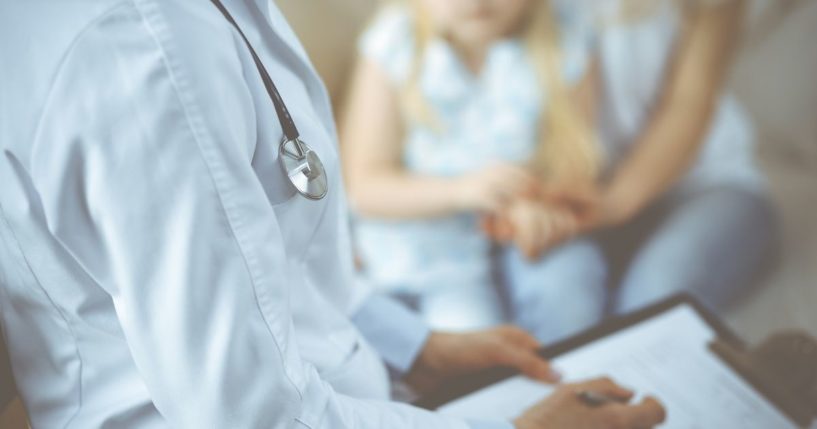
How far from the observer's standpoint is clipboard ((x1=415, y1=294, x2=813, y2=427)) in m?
0.53

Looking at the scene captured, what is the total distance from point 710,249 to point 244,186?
78 centimetres

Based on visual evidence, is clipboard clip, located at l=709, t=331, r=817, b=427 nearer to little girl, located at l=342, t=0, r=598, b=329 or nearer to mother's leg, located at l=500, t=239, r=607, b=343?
mother's leg, located at l=500, t=239, r=607, b=343

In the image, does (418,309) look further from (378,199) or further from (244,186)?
(244,186)

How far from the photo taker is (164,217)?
0.30 metres

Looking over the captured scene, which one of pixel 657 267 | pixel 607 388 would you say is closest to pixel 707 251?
pixel 657 267

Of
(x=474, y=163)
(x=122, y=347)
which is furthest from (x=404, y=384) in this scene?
(x=474, y=163)

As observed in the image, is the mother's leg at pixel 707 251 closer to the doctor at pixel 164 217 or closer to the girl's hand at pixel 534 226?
the girl's hand at pixel 534 226

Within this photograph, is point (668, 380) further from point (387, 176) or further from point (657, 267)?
point (387, 176)

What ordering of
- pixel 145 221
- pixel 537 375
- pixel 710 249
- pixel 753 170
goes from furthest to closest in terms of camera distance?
pixel 753 170
pixel 710 249
pixel 537 375
pixel 145 221

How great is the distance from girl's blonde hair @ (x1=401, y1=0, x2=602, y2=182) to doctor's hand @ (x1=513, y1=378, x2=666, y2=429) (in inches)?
20.9

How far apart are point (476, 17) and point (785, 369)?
0.60m

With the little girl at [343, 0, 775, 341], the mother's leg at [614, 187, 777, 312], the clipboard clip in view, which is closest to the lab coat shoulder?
the clipboard clip

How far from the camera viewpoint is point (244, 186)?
1.05ft

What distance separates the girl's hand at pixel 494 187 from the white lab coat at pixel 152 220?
0.52 metres
